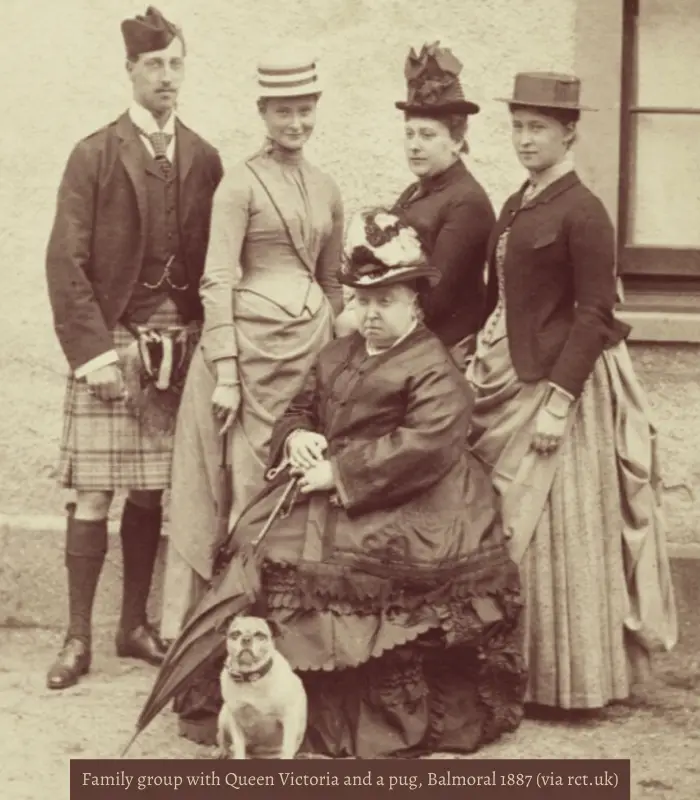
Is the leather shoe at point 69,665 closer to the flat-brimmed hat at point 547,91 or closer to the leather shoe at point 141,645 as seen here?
the leather shoe at point 141,645

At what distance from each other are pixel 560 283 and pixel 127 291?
58.4 inches

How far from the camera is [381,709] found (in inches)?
240

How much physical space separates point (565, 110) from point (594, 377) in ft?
2.90

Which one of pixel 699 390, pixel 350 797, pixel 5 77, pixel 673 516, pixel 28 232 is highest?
pixel 5 77

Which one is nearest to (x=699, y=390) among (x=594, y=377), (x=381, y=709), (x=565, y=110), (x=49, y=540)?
(x=594, y=377)

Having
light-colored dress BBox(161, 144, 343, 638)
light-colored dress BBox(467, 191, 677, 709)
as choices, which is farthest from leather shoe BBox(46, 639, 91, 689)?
light-colored dress BBox(467, 191, 677, 709)

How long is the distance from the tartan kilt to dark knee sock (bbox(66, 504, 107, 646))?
151 mm

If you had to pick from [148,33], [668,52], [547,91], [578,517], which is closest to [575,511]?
[578,517]

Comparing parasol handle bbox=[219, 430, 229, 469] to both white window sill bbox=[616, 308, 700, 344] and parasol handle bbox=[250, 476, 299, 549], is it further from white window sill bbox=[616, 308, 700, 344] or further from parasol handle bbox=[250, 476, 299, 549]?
white window sill bbox=[616, 308, 700, 344]

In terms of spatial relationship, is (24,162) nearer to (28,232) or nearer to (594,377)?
(28,232)

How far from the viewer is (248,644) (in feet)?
18.7

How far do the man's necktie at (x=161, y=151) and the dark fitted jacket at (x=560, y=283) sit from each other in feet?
3.87

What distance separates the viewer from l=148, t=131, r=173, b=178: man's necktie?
671 centimetres

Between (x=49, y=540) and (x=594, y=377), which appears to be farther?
(x=49, y=540)
